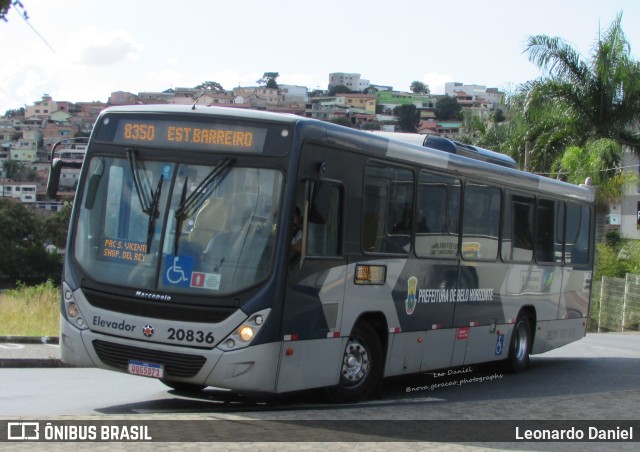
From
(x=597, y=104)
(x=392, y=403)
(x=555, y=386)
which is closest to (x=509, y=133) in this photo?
(x=597, y=104)

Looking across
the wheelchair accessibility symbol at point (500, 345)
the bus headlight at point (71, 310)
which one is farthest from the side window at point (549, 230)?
the bus headlight at point (71, 310)

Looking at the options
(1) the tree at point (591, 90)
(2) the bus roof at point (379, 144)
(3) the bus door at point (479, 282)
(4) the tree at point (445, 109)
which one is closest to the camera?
(2) the bus roof at point (379, 144)

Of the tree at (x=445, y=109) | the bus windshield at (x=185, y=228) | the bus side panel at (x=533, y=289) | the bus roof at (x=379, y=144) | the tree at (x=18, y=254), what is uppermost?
the tree at (x=445, y=109)

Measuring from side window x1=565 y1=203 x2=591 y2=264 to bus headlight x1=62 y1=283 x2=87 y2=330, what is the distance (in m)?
10.3

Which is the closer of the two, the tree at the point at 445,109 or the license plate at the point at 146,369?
the license plate at the point at 146,369

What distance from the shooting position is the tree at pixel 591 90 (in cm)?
3709

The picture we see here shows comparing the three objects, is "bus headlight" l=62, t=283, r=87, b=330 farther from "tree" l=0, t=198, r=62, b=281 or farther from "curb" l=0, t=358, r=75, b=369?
"tree" l=0, t=198, r=62, b=281

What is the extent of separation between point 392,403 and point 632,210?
6466 centimetres

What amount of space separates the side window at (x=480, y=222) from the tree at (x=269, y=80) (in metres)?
151

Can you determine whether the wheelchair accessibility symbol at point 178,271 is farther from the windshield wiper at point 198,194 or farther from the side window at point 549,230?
the side window at point 549,230

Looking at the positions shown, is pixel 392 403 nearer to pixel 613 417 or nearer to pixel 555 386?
pixel 613 417

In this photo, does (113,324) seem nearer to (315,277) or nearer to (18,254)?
(315,277)

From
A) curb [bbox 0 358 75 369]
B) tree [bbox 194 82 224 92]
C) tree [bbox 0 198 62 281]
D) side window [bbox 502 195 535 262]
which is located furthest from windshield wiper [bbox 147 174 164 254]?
tree [bbox 194 82 224 92]

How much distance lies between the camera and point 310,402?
11.2m
